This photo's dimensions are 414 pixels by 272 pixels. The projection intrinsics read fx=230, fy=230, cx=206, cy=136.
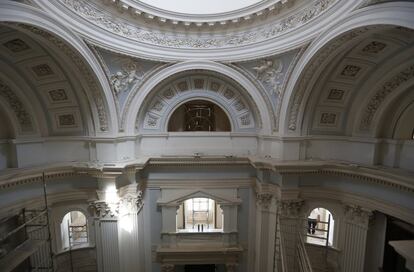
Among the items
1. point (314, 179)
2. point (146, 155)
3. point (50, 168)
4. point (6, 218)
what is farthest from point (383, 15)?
point (6, 218)

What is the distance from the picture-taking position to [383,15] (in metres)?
4.46

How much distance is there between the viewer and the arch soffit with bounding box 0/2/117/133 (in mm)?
4660

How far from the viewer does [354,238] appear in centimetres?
745

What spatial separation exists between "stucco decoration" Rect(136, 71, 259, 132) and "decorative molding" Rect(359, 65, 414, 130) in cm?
358

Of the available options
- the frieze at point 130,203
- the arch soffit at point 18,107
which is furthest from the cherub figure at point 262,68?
the arch soffit at point 18,107

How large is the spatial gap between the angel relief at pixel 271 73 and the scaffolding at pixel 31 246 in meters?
7.24

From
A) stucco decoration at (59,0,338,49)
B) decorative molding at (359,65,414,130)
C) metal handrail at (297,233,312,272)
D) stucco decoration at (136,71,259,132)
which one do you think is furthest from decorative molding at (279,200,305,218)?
stucco decoration at (59,0,338,49)

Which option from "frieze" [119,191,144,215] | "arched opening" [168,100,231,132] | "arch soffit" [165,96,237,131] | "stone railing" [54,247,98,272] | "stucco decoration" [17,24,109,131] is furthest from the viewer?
"arched opening" [168,100,231,132]

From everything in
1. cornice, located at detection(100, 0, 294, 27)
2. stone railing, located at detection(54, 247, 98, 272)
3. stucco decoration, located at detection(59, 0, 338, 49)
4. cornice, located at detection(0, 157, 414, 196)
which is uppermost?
cornice, located at detection(100, 0, 294, 27)

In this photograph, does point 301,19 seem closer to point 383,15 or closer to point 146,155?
point 383,15

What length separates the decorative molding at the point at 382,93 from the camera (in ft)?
20.1

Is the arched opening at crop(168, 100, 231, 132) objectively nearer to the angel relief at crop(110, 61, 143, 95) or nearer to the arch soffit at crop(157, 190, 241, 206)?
the angel relief at crop(110, 61, 143, 95)

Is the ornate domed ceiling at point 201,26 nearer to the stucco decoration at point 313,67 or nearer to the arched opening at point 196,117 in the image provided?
the stucco decoration at point 313,67

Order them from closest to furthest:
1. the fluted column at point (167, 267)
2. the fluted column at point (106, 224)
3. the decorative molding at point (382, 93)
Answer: the decorative molding at point (382, 93)
the fluted column at point (106, 224)
the fluted column at point (167, 267)
